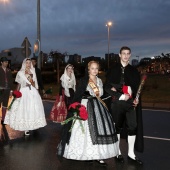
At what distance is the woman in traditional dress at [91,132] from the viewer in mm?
5277

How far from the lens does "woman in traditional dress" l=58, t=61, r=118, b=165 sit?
528 centimetres

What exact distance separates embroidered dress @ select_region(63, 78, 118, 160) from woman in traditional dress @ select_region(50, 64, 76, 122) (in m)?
3.94

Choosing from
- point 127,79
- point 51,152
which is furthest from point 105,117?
point 51,152

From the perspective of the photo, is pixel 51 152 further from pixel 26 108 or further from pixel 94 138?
pixel 26 108

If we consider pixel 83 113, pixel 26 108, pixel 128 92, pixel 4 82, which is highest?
pixel 4 82

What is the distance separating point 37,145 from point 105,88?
7.70ft

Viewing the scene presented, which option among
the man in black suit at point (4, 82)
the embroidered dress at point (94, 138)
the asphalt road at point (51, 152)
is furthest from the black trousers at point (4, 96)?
the embroidered dress at point (94, 138)

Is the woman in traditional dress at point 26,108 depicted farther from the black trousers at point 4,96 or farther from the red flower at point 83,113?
the red flower at point 83,113

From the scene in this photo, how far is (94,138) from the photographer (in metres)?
5.27

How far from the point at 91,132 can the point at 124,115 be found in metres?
0.71

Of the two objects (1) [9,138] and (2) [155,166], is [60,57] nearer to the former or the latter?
(1) [9,138]

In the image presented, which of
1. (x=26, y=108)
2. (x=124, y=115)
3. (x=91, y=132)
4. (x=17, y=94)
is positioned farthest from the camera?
(x=26, y=108)

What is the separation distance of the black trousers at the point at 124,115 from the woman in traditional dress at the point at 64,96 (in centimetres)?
379

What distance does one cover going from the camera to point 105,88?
5.62 m
